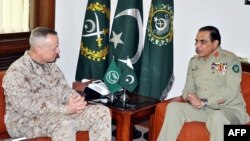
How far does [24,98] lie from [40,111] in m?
0.15

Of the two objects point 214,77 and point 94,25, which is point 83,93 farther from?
point 214,77

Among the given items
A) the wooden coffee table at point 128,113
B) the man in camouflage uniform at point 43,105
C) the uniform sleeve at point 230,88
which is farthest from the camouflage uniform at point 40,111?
the uniform sleeve at point 230,88

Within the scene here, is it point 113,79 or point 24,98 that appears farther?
point 113,79

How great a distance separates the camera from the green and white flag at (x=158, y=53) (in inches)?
155

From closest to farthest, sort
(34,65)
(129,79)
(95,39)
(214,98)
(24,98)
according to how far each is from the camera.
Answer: (24,98) → (34,65) → (214,98) → (129,79) → (95,39)

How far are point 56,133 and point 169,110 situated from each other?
99 cm

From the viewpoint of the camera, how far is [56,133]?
283 centimetres

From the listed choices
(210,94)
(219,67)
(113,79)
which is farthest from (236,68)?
(113,79)

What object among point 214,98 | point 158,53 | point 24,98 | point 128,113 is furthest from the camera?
point 158,53

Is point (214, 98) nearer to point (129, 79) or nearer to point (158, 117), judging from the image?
point (158, 117)

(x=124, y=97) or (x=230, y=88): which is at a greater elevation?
(x=230, y=88)

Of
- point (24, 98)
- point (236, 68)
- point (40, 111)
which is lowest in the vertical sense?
point (40, 111)

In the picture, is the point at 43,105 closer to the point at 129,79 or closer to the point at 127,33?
the point at 129,79

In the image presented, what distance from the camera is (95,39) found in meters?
4.11
